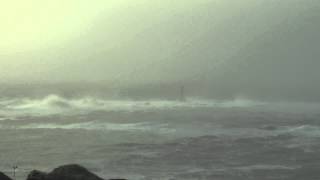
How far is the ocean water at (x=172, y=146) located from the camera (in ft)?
113

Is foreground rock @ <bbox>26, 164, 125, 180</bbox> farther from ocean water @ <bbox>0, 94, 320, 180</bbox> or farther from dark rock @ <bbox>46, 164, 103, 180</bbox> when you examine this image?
ocean water @ <bbox>0, 94, 320, 180</bbox>

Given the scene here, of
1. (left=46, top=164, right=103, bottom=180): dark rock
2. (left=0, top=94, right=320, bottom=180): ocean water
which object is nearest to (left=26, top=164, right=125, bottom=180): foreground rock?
(left=46, top=164, right=103, bottom=180): dark rock

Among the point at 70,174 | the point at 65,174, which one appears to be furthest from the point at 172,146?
the point at 65,174

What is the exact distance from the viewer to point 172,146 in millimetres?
44188

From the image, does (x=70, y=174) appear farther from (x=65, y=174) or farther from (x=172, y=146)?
(x=172, y=146)

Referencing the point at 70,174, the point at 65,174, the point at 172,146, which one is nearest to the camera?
the point at 65,174

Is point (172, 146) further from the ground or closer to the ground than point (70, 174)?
further from the ground

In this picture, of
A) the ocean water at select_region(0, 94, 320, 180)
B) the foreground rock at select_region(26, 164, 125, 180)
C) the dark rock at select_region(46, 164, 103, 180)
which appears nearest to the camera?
the foreground rock at select_region(26, 164, 125, 180)

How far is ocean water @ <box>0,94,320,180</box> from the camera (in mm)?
34594

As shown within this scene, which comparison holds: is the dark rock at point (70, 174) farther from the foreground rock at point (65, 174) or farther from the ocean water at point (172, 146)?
the ocean water at point (172, 146)

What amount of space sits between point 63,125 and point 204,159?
25909 millimetres

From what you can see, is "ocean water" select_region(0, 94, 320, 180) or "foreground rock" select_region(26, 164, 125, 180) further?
"ocean water" select_region(0, 94, 320, 180)

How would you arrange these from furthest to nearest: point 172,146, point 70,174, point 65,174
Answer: point 172,146, point 70,174, point 65,174

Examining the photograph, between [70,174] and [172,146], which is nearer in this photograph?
[70,174]
